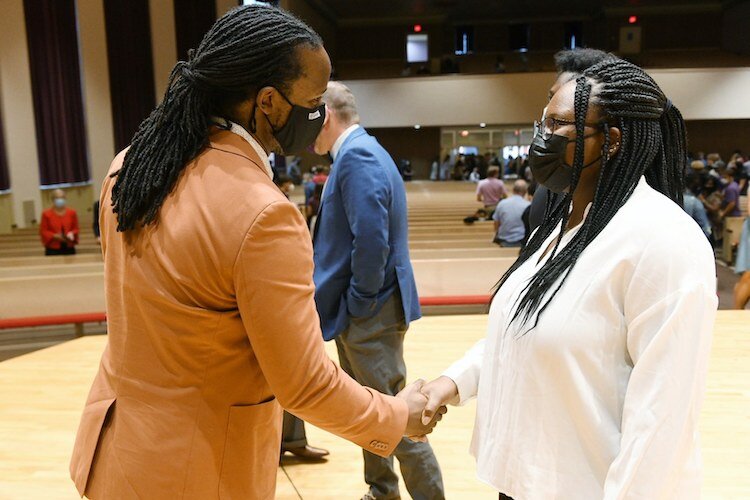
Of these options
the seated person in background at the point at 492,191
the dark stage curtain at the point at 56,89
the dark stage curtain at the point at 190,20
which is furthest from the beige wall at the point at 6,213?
the seated person in background at the point at 492,191

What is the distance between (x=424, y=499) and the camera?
2432 mm

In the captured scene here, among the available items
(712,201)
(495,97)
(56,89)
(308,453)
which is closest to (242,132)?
(308,453)

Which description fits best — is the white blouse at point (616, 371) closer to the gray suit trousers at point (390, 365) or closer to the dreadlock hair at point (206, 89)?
the dreadlock hair at point (206, 89)

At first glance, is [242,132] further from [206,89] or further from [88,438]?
[88,438]

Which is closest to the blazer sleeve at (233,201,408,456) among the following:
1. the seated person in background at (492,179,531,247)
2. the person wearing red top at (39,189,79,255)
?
the seated person in background at (492,179,531,247)

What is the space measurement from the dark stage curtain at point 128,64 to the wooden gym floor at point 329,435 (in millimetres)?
8884

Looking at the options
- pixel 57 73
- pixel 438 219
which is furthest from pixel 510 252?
pixel 57 73

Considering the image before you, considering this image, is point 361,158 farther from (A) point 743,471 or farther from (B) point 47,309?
(B) point 47,309

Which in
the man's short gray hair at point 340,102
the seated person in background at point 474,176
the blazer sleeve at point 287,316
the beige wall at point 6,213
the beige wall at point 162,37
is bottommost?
the seated person in background at point 474,176

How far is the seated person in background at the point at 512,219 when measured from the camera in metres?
6.89

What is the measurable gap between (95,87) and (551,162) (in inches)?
505

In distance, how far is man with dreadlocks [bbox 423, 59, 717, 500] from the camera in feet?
3.45

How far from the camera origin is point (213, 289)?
1.11m

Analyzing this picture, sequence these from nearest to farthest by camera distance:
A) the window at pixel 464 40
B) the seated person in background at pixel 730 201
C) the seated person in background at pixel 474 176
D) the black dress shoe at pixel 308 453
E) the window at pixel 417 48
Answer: the black dress shoe at pixel 308 453 < the seated person in background at pixel 730 201 < the seated person in background at pixel 474 176 < the window at pixel 417 48 < the window at pixel 464 40
